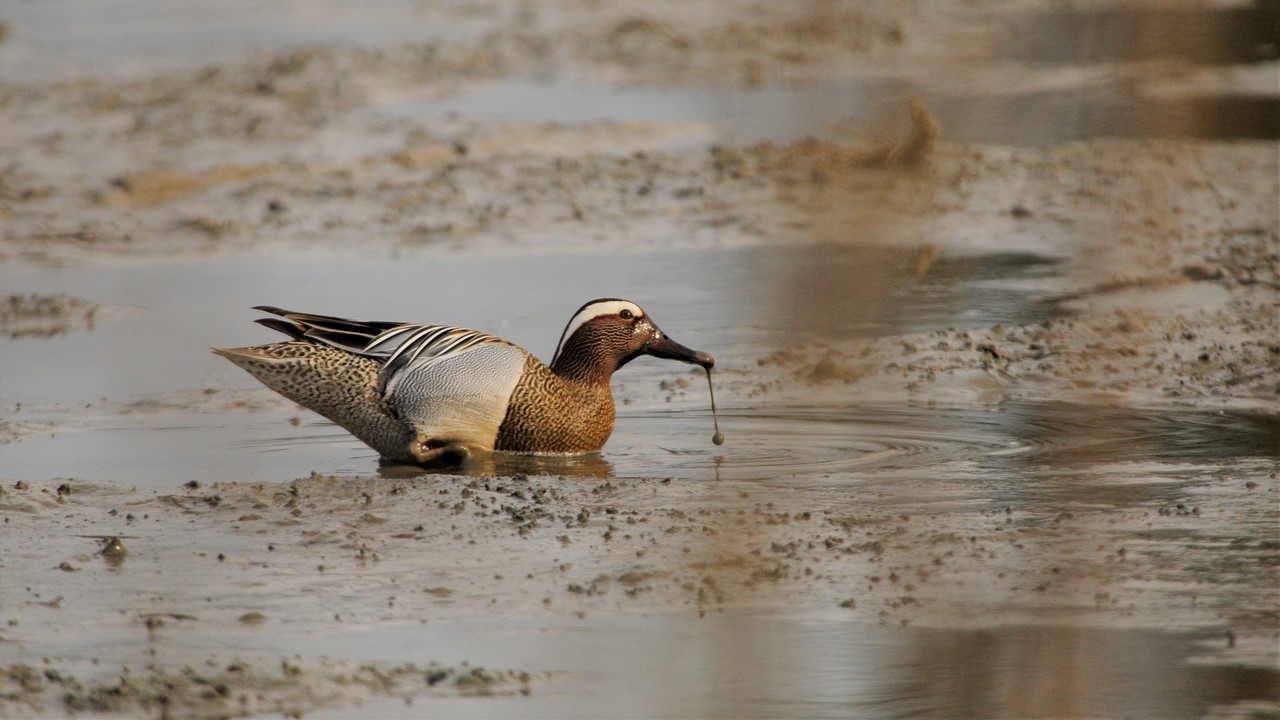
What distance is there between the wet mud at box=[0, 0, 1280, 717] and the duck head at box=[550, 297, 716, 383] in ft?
0.92

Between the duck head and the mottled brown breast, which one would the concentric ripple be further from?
the duck head

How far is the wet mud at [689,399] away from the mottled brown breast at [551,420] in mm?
95

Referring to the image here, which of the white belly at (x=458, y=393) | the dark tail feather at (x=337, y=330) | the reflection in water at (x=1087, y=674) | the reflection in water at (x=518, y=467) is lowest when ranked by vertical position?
the reflection in water at (x=1087, y=674)

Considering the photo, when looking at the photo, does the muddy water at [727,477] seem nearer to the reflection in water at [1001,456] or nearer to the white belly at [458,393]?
the reflection in water at [1001,456]

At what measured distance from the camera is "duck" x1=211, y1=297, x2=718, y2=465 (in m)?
6.35

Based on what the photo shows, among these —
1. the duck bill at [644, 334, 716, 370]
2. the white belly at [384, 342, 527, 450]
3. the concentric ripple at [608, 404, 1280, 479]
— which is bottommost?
the concentric ripple at [608, 404, 1280, 479]

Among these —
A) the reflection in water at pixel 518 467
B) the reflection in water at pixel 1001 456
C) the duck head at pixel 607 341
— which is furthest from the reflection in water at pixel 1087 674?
the duck head at pixel 607 341

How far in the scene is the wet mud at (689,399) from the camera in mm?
3799

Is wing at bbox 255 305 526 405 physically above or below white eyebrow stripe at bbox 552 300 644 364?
below

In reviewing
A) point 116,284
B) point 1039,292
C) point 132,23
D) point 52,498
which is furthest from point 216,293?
point 132,23

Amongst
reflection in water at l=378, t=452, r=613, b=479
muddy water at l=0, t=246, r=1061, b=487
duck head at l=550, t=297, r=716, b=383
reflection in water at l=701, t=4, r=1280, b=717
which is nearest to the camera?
reflection in water at l=701, t=4, r=1280, b=717

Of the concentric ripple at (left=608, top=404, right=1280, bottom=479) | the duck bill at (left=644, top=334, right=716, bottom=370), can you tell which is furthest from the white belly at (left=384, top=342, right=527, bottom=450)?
the duck bill at (left=644, top=334, right=716, bottom=370)

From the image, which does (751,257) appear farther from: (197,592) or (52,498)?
(197,592)

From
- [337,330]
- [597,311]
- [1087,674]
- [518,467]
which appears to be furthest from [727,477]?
[1087,674]
